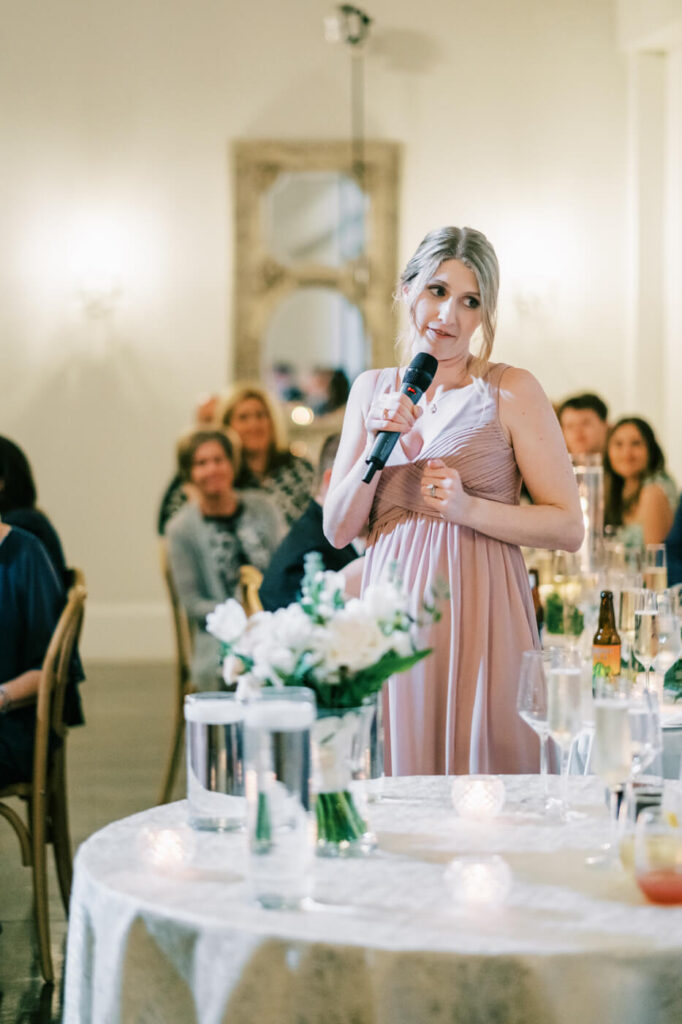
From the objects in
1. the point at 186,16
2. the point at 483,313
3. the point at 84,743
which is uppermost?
→ the point at 186,16

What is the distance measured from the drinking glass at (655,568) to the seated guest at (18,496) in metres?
1.60

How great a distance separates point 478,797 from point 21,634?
180cm

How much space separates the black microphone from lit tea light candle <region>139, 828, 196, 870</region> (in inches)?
30.6

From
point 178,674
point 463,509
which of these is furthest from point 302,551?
point 178,674

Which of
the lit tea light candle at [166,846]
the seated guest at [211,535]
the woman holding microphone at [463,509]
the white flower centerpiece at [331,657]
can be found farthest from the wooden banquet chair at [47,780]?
the white flower centerpiece at [331,657]

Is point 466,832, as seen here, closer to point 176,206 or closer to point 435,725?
point 435,725

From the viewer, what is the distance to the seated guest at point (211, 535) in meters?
5.03

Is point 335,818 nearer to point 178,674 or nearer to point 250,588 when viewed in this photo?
point 250,588

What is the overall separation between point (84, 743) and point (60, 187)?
4878 mm

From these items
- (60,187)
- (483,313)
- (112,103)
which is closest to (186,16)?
(112,103)

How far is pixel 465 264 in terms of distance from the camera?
7.82 feet

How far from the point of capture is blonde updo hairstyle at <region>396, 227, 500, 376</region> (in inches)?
93.6

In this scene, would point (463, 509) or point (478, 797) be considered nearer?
point (478, 797)

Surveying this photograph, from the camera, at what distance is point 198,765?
1730mm
